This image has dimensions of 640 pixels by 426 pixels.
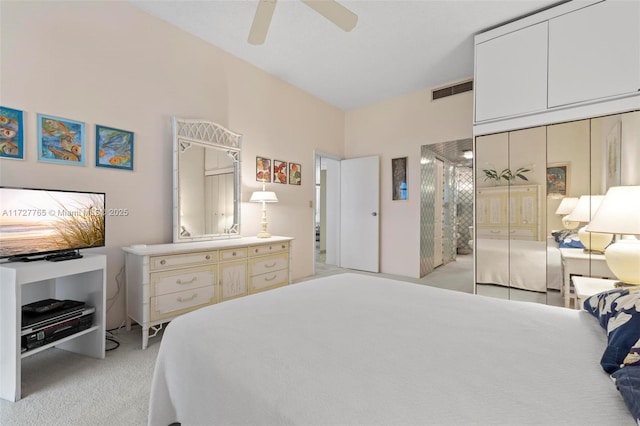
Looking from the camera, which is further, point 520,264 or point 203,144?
point 203,144

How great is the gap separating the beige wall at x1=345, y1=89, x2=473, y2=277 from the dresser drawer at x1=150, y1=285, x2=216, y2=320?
308 centimetres

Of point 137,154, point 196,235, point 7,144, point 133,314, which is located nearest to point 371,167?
point 196,235

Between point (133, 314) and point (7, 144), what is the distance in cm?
150

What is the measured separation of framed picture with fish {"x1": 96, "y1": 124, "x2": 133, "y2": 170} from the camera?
96.8 inches

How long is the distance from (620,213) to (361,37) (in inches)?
106

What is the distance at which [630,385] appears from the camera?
2.19 feet

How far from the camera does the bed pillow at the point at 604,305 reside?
3.61 ft

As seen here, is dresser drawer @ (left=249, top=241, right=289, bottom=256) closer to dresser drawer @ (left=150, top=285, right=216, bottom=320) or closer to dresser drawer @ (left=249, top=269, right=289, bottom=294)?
dresser drawer @ (left=249, top=269, right=289, bottom=294)

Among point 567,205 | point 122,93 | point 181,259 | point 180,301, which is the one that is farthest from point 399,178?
point 122,93

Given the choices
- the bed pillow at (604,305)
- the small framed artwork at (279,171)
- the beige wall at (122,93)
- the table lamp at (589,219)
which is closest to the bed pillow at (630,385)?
the bed pillow at (604,305)

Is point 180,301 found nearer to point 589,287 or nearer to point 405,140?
point 589,287

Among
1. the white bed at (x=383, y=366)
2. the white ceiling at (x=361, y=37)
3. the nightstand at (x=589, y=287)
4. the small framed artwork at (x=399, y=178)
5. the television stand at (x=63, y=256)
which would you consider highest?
the white ceiling at (x=361, y=37)

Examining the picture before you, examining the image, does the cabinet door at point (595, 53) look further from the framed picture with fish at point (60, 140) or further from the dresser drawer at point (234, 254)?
the framed picture with fish at point (60, 140)

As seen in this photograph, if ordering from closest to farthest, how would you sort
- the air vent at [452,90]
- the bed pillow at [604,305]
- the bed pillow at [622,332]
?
the bed pillow at [622,332] → the bed pillow at [604,305] → the air vent at [452,90]
